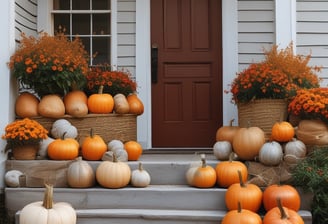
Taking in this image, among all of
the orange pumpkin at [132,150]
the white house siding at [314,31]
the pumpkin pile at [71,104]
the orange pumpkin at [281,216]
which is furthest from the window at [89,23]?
the orange pumpkin at [281,216]

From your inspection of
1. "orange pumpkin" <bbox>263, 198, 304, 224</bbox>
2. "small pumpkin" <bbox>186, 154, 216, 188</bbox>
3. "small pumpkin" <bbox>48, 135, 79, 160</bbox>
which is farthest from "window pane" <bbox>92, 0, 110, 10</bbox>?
"orange pumpkin" <bbox>263, 198, 304, 224</bbox>

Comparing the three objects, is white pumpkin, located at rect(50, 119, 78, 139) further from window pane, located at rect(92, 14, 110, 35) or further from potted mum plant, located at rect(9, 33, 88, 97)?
window pane, located at rect(92, 14, 110, 35)

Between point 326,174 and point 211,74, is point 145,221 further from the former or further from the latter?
point 211,74

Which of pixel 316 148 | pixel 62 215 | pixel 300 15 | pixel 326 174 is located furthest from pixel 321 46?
pixel 62 215

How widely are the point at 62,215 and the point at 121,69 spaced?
2560 mm

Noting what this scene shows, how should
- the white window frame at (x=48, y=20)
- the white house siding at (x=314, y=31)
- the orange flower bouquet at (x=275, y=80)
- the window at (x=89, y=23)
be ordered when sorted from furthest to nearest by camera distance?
the window at (x=89, y=23)
the white window frame at (x=48, y=20)
the white house siding at (x=314, y=31)
the orange flower bouquet at (x=275, y=80)

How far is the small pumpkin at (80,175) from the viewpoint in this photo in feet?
12.7

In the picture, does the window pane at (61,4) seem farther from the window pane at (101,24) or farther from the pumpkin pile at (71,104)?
the pumpkin pile at (71,104)

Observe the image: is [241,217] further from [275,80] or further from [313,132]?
[275,80]

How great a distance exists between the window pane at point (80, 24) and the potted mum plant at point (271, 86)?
2.13m

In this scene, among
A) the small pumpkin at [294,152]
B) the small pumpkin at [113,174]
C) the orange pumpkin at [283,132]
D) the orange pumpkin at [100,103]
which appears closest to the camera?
the small pumpkin at [113,174]

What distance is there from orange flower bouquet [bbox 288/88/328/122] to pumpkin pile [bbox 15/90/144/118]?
67.9 inches

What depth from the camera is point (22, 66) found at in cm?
432

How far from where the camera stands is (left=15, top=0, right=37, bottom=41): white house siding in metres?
4.72
